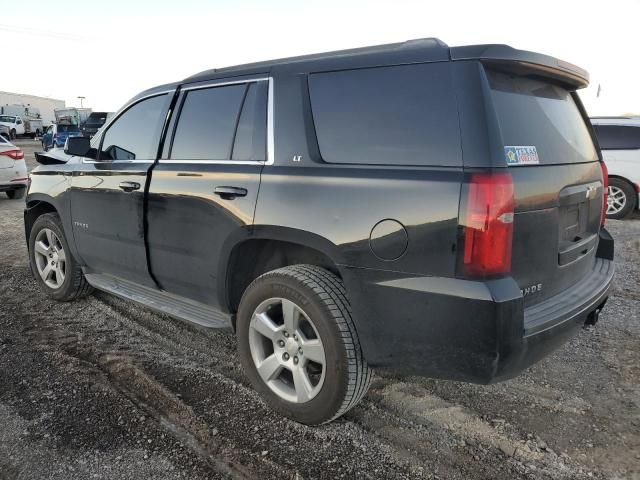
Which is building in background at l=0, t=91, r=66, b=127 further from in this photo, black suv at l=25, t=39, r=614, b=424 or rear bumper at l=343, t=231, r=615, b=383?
rear bumper at l=343, t=231, r=615, b=383

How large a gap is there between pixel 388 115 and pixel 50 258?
370 cm

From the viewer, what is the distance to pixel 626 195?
8.88 m

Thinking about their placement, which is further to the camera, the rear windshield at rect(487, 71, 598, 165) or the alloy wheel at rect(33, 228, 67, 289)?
the alloy wheel at rect(33, 228, 67, 289)

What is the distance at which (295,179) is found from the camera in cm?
270

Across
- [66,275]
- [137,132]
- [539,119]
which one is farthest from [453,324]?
[66,275]

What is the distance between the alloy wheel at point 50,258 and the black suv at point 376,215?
1452 millimetres

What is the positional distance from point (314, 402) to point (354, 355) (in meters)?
0.37

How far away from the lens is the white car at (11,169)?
10.4 metres

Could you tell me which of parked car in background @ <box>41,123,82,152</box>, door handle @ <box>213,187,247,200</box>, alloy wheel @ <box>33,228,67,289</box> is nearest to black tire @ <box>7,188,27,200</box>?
alloy wheel @ <box>33,228,67,289</box>

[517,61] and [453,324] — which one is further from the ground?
[517,61]

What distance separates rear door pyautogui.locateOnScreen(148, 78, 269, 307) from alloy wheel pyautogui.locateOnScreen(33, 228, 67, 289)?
1540mm

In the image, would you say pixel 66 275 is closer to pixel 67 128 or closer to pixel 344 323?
pixel 344 323

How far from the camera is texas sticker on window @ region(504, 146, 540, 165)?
2.25 metres

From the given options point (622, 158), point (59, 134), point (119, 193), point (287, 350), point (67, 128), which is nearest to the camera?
point (287, 350)
